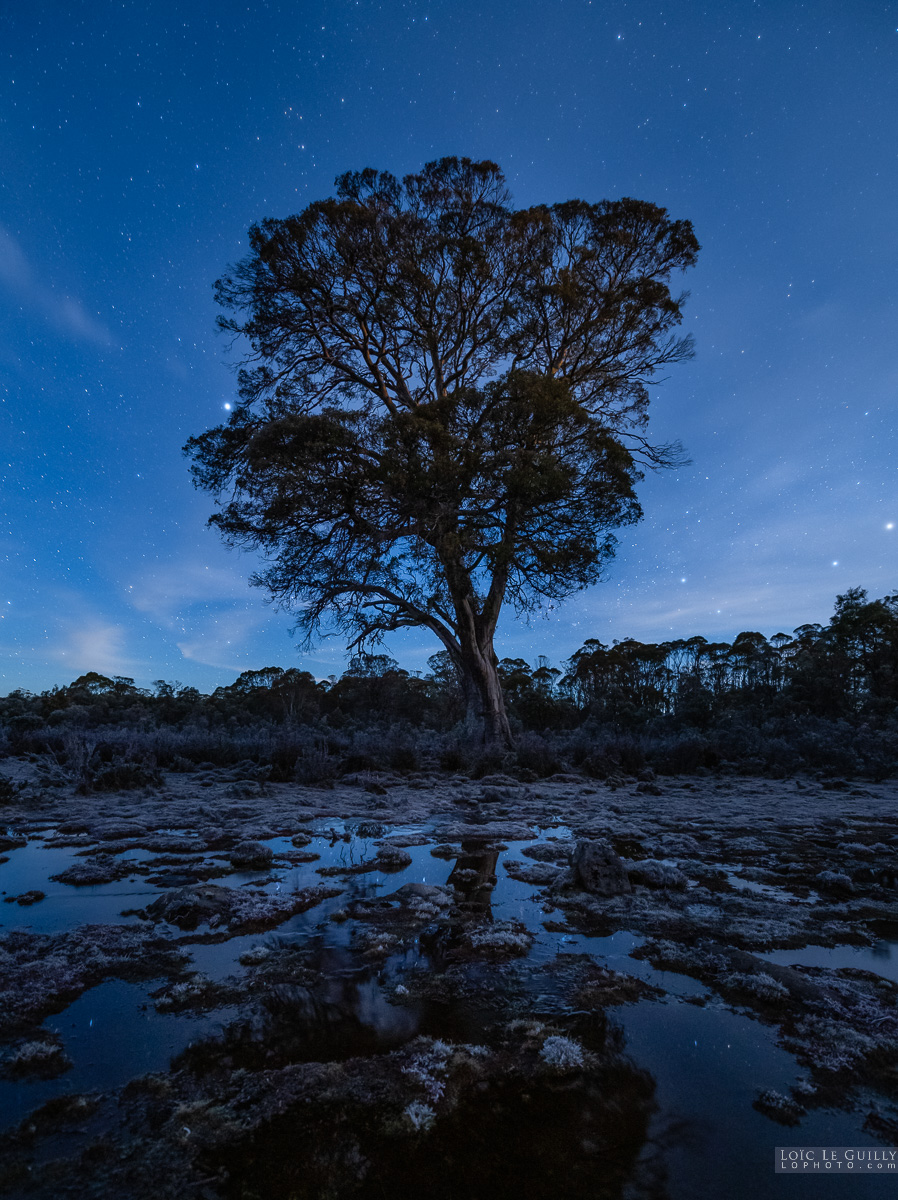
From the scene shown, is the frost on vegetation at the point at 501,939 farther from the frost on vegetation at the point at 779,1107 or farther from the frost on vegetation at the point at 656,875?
the frost on vegetation at the point at 656,875

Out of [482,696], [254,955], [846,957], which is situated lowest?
[846,957]

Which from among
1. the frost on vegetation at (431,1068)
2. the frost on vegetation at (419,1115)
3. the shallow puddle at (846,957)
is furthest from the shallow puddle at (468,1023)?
the frost on vegetation at (419,1115)

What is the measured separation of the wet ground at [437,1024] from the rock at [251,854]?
0.15ft

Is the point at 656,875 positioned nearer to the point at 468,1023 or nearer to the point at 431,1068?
the point at 468,1023

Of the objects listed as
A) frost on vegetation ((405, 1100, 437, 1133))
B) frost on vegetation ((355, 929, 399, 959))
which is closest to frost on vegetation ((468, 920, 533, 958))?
frost on vegetation ((355, 929, 399, 959))

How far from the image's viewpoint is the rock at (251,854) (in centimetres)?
465

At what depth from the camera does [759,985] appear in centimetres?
243

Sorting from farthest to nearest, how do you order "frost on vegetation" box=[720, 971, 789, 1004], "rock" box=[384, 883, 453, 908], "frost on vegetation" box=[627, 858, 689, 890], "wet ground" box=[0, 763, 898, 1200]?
"frost on vegetation" box=[627, 858, 689, 890], "rock" box=[384, 883, 453, 908], "frost on vegetation" box=[720, 971, 789, 1004], "wet ground" box=[0, 763, 898, 1200]

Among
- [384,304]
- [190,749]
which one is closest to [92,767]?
[190,749]

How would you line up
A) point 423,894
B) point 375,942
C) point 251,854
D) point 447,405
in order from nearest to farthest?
point 375,942
point 423,894
point 251,854
point 447,405

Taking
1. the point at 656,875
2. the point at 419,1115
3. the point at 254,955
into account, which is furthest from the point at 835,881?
the point at 254,955

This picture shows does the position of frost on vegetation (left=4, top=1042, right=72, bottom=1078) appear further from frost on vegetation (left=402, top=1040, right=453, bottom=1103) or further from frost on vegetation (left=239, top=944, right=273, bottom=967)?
frost on vegetation (left=402, top=1040, right=453, bottom=1103)

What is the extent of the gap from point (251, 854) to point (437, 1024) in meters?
3.23

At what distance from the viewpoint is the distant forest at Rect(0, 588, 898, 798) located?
12.0 meters
